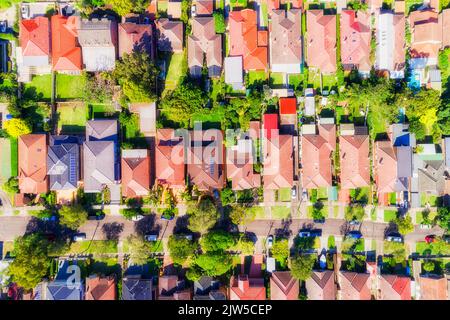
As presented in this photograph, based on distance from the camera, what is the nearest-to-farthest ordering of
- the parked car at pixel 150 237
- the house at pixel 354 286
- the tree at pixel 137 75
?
1. the tree at pixel 137 75
2. the house at pixel 354 286
3. the parked car at pixel 150 237

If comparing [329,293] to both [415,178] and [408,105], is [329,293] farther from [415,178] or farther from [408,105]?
[408,105]

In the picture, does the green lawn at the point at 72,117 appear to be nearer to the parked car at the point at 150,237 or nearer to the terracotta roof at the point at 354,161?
the parked car at the point at 150,237

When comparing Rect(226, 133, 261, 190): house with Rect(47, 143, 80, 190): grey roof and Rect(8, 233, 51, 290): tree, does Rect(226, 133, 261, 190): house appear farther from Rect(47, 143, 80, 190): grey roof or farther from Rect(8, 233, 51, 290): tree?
Rect(8, 233, 51, 290): tree

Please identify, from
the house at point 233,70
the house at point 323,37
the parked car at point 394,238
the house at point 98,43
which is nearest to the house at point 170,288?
the house at point 233,70

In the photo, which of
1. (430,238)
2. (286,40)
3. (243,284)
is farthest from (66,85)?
(430,238)

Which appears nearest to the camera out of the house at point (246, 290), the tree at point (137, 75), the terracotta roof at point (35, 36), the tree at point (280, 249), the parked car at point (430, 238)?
the tree at point (137, 75)

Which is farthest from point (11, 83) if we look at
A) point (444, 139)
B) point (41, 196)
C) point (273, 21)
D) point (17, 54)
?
point (444, 139)
